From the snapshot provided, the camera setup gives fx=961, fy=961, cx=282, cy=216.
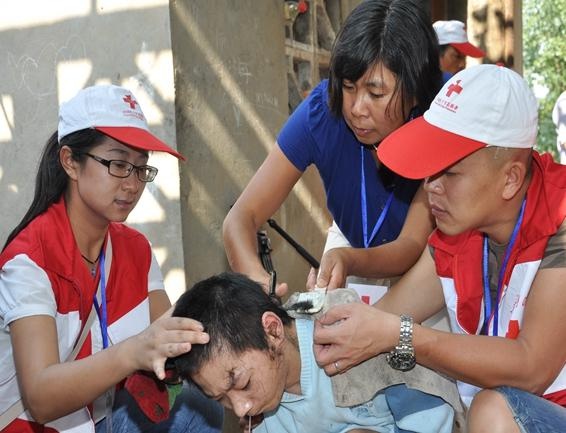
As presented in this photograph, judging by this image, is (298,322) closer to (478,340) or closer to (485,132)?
(478,340)

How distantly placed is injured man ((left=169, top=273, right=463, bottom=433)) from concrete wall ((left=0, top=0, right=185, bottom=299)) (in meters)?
1.90

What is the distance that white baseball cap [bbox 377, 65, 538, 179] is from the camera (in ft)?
8.70

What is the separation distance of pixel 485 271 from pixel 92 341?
134 cm

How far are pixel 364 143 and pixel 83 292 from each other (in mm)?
1113

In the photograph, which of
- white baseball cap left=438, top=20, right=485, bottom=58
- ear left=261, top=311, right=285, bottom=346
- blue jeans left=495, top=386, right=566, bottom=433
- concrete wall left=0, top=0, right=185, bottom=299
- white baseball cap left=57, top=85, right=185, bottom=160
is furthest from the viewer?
white baseball cap left=438, top=20, right=485, bottom=58

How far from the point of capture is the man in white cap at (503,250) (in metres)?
2.65

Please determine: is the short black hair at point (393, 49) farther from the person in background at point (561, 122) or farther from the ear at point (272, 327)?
the person in background at point (561, 122)

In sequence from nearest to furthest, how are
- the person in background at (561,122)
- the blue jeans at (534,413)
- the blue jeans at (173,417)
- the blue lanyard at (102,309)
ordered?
1. the blue jeans at (534,413)
2. the blue lanyard at (102,309)
3. the blue jeans at (173,417)
4. the person in background at (561,122)

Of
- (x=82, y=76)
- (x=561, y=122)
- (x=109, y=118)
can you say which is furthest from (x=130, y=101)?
(x=561, y=122)

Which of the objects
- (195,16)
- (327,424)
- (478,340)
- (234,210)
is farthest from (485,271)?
(195,16)

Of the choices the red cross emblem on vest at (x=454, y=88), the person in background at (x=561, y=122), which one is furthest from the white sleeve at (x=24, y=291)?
the person in background at (x=561, y=122)

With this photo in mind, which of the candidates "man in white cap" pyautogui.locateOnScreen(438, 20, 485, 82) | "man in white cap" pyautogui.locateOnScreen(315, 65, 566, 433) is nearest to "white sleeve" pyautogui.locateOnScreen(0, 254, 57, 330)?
"man in white cap" pyautogui.locateOnScreen(315, 65, 566, 433)

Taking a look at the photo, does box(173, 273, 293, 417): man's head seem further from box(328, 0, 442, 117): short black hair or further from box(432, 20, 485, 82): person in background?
box(432, 20, 485, 82): person in background

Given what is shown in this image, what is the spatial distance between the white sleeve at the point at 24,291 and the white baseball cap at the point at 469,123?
3.72ft
